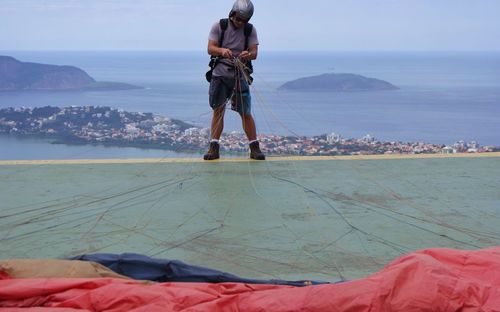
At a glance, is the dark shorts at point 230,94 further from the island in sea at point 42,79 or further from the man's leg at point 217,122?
the island in sea at point 42,79

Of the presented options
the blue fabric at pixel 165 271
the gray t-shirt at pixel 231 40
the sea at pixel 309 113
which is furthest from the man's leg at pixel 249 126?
the blue fabric at pixel 165 271

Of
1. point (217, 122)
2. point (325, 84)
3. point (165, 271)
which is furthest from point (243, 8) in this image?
point (325, 84)

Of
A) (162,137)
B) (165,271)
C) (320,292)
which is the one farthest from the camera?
(162,137)

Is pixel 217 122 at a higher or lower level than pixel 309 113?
lower

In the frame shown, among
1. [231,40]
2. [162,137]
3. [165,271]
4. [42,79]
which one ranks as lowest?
[165,271]

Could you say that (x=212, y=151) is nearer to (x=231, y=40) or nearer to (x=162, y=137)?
(x=231, y=40)

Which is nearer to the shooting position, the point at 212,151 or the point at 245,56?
the point at 245,56

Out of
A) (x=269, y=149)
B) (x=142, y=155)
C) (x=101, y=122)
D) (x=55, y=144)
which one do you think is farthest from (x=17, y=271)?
(x=101, y=122)
